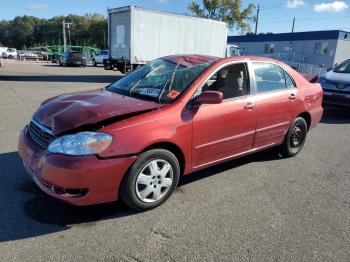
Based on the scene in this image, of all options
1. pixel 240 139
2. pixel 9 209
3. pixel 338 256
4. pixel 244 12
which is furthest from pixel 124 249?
pixel 244 12

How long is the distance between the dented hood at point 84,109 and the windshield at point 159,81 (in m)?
0.19

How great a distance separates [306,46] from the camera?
36.5 m

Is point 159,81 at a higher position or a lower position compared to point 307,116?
higher

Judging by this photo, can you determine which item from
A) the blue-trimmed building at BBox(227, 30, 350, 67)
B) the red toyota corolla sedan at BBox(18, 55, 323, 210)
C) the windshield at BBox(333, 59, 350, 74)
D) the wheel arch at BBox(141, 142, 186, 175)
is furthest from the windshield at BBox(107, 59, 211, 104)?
the blue-trimmed building at BBox(227, 30, 350, 67)

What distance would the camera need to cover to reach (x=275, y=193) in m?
4.14

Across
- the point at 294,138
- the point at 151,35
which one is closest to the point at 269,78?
the point at 294,138

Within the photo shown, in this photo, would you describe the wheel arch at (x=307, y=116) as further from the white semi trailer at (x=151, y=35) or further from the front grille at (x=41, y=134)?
the white semi trailer at (x=151, y=35)

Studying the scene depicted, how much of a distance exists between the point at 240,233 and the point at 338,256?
854mm

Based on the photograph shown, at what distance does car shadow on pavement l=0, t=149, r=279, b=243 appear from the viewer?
3131 mm

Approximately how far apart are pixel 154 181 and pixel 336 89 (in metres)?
7.34

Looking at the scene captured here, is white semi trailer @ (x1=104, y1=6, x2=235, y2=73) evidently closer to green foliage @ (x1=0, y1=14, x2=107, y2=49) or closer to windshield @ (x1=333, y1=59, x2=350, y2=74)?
windshield @ (x1=333, y1=59, x2=350, y2=74)

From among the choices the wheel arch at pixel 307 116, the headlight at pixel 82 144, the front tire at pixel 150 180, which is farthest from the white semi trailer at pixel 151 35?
the headlight at pixel 82 144

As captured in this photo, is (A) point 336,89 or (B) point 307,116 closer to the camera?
(B) point 307,116

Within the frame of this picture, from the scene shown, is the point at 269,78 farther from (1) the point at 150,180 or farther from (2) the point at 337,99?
(2) the point at 337,99
